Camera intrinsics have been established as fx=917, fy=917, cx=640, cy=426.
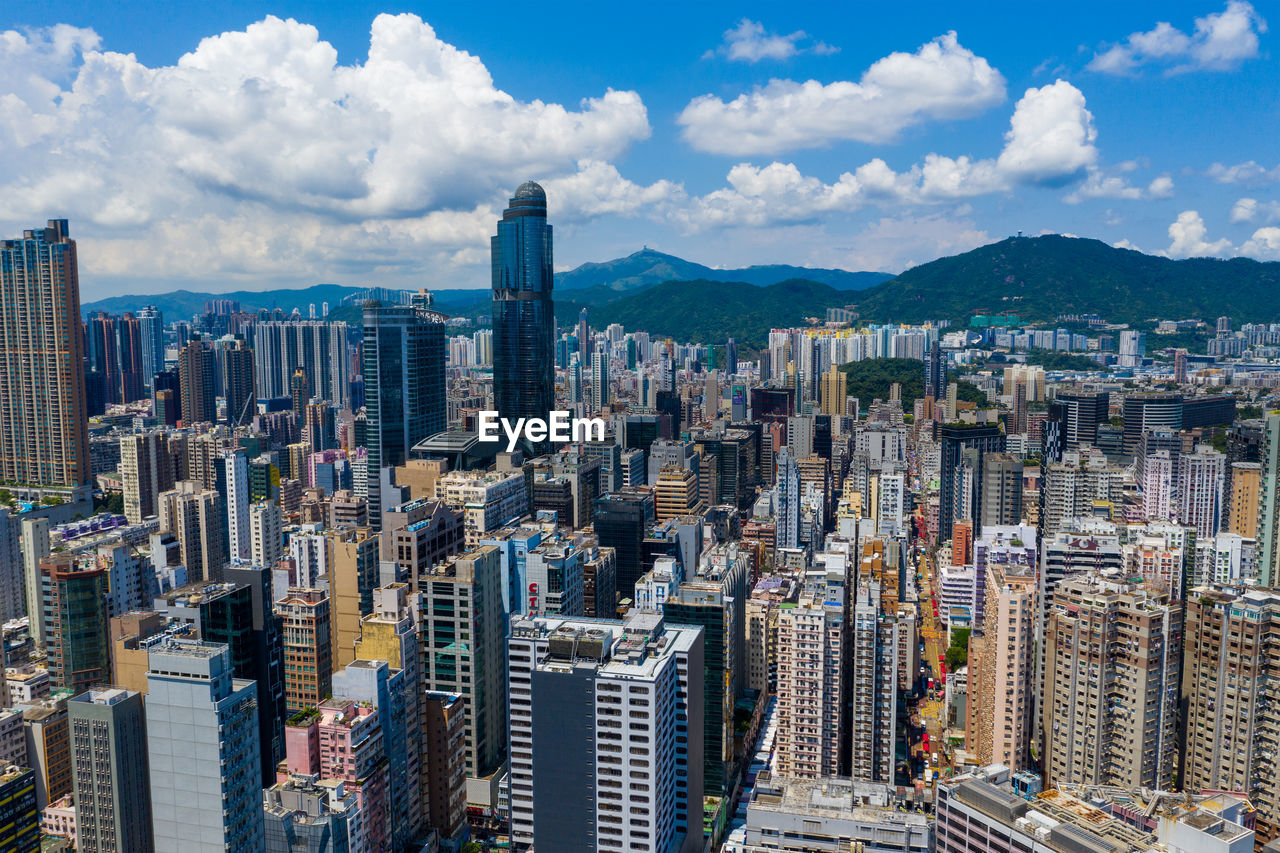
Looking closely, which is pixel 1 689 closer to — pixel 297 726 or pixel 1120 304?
pixel 297 726

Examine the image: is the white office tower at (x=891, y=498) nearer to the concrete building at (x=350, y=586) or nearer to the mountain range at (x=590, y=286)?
the concrete building at (x=350, y=586)

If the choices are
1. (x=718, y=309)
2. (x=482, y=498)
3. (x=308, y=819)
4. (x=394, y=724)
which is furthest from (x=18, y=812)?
(x=718, y=309)

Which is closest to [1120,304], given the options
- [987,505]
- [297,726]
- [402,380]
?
[987,505]

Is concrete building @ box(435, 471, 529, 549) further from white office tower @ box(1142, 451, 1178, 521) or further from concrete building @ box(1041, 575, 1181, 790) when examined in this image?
white office tower @ box(1142, 451, 1178, 521)

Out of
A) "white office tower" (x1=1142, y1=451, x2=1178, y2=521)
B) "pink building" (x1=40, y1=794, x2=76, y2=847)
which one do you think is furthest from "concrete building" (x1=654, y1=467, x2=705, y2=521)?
"pink building" (x1=40, y1=794, x2=76, y2=847)

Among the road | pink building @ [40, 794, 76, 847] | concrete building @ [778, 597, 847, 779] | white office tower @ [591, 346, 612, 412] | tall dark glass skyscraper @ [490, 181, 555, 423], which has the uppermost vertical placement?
tall dark glass skyscraper @ [490, 181, 555, 423]

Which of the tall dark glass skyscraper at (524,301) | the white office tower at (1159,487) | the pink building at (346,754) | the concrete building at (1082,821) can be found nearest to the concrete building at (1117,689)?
the concrete building at (1082,821)
